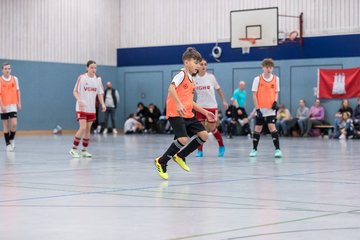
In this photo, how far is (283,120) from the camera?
31.7m

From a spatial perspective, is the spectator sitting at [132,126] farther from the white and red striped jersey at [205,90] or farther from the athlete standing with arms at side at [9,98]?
the white and red striped jersey at [205,90]

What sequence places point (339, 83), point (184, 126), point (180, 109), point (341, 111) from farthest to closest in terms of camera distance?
point (339, 83)
point (341, 111)
point (184, 126)
point (180, 109)

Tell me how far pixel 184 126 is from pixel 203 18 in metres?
25.5

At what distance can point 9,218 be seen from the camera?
22.9 ft

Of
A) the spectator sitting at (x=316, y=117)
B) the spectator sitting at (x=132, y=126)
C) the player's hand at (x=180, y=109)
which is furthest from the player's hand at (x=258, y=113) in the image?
the spectator sitting at (x=132, y=126)

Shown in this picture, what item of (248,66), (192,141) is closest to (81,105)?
(192,141)

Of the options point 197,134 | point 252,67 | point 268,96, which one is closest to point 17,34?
point 252,67

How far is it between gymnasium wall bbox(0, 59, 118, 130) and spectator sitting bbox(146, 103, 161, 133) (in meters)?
4.16

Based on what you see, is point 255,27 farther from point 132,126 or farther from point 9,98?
point 9,98

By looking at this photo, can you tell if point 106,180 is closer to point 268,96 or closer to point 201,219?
point 201,219

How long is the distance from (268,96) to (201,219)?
9530mm

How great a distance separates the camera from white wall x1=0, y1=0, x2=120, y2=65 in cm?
3438

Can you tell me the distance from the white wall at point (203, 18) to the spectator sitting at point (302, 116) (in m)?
3.33

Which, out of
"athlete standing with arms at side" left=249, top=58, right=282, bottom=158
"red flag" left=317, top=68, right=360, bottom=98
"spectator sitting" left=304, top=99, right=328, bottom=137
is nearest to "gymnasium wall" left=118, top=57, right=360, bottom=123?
"red flag" left=317, top=68, right=360, bottom=98
